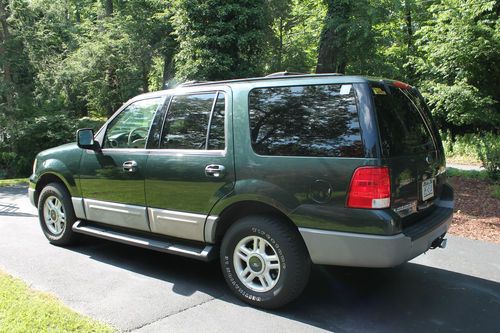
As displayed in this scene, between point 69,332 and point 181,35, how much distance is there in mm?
11446

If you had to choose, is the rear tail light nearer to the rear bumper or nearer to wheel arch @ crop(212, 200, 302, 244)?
the rear bumper

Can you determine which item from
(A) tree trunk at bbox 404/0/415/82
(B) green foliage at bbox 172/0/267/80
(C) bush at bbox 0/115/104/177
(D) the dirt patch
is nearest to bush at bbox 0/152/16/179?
(C) bush at bbox 0/115/104/177

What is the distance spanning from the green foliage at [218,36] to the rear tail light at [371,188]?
9743mm

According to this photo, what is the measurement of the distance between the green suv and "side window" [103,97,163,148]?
0.06 feet

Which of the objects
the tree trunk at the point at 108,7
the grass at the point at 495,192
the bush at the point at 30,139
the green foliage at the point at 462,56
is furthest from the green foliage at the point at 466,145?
the tree trunk at the point at 108,7

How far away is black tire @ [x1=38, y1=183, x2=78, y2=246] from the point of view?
17.7 ft

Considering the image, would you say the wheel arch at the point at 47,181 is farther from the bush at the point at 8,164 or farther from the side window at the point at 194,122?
the bush at the point at 8,164

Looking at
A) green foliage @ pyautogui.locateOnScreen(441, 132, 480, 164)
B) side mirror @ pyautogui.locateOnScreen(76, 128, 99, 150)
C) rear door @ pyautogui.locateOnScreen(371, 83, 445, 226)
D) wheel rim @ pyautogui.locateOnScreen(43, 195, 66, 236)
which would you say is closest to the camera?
rear door @ pyautogui.locateOnScreen(371, 83, 445, 226)

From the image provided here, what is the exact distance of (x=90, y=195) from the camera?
16.8 ft

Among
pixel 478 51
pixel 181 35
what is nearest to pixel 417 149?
pixel 181 35

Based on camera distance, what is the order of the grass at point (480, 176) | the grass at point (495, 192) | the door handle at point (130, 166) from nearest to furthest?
the door handle at point (130, 166), the grass at point (495, 192), the grass at point (480, 176)

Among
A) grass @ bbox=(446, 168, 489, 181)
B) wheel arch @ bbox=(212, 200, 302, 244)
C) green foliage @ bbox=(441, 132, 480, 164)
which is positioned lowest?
green foliage @ bbox=(441, 132, 480, 164)

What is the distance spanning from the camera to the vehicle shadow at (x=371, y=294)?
3.60m

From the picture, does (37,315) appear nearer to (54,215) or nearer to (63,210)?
(63,210)
